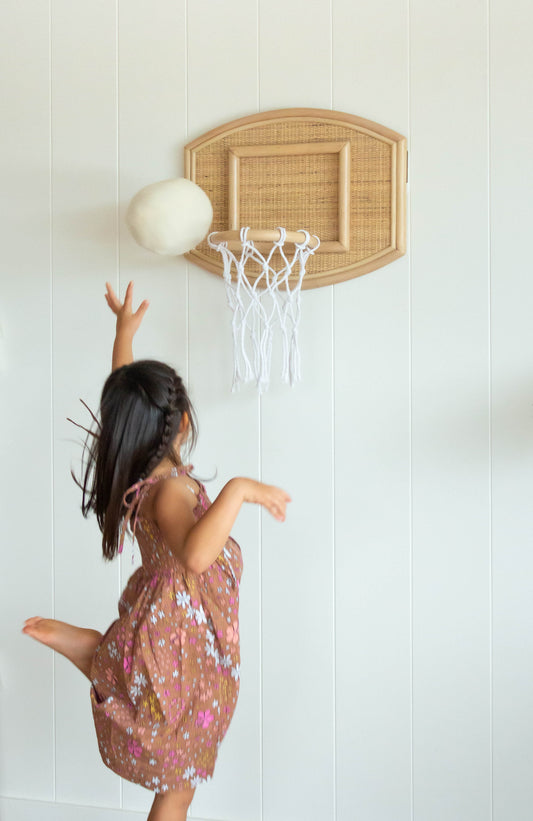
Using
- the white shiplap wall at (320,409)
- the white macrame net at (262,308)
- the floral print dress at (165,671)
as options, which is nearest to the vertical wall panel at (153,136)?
the white shiplap wall at (320,409)

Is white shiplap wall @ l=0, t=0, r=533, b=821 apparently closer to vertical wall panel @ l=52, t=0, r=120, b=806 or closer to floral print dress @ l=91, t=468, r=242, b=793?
vertical wall panel @ l=52, t=0, r=120, b=806

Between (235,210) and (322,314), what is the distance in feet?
1.04

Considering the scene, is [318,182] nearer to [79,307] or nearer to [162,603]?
[79,307]

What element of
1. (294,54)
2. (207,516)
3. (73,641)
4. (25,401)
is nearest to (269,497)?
(207,516)

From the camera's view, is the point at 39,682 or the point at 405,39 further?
the point at 39,682

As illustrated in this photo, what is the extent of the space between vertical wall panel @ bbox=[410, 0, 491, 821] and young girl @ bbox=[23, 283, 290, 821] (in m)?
0.53

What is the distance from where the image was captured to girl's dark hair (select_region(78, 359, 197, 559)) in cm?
152

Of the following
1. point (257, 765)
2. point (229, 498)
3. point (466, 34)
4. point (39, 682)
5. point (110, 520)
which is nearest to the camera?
point (229, 498)

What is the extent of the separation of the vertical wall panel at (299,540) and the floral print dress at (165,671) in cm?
39

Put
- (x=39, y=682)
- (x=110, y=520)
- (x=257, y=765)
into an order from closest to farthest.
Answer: (x=110, y=520)
(x=257, y=765)
(x=39, y=682)

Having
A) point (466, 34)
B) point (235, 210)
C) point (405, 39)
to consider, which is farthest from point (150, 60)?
point (466, 34)

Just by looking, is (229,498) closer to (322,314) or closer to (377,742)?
(322,314)

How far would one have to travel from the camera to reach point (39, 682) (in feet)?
7.16

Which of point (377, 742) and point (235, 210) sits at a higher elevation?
point (235, 210)
